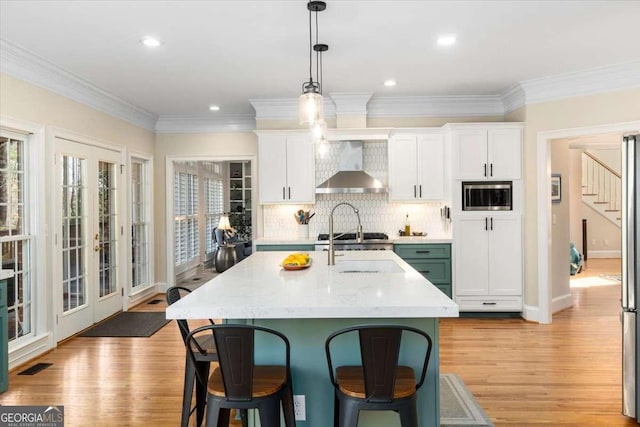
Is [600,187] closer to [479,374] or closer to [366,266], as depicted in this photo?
[479,374]

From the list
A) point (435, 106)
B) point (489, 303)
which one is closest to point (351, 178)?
point (435, 106)

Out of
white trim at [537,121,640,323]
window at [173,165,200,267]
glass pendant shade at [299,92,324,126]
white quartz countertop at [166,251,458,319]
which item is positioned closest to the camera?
white quartz countertop at [166,251,458,319]

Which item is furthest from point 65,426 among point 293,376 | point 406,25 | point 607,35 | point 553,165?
point 553,165

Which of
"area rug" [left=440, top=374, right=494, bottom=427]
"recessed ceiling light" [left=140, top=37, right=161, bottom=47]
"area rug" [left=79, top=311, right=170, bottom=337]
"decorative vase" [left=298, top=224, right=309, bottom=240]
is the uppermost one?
"recessed ceiling light" [left=140, top=37, right=161, bottom=47]

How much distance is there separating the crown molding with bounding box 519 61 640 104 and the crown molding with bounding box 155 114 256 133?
149 inches

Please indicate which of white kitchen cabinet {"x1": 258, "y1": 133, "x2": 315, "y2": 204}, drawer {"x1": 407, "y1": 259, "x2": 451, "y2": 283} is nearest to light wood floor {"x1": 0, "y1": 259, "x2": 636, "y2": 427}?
drawer {"x1": 407, "y1": 259, "x2": 451, "y2": 283}

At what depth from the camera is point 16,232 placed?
4059mm

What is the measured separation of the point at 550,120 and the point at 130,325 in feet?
17.1

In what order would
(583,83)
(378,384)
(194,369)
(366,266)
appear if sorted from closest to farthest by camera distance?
(378,384)
(194,369)
(366,266)
(583,83)

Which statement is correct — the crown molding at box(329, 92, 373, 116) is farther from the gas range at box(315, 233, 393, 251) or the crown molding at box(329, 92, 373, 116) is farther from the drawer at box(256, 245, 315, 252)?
the drawer at box(256, 245, 315, 252)

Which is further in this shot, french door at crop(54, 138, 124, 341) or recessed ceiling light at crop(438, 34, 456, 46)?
french door at crop(54, 138, 124, 341)

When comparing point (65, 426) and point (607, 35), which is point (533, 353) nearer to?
point (607, 35)

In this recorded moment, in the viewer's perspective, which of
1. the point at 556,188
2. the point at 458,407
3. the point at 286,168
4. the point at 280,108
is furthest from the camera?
the point at 280,108

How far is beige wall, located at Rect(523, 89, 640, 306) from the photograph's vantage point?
15.1ft
